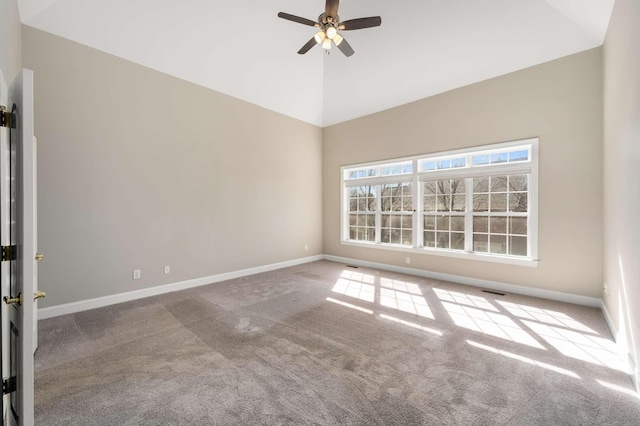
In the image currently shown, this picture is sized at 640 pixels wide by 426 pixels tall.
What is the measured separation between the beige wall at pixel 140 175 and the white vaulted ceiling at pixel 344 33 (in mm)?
268

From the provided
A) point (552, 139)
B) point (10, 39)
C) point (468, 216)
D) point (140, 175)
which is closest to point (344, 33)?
point (552, 139)

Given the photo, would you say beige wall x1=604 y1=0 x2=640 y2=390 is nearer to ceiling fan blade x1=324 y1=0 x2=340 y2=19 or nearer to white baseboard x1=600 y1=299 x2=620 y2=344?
white baseboard x1=600 y1=299 x2=620 y2=344

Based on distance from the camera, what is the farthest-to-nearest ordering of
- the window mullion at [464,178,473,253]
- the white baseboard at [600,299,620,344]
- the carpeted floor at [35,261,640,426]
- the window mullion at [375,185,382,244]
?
the window mullion at [375,185,382,244]
the window mullion at [464,178,473,253]
the white baseboard at [600,299,620,344]
the carpeted floor at [35,261,640,426]

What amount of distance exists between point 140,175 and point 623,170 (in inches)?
220

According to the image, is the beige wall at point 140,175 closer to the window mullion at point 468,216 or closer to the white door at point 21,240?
the white door at point 21,240

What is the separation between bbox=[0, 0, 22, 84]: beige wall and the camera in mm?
1994

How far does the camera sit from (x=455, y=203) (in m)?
4.88

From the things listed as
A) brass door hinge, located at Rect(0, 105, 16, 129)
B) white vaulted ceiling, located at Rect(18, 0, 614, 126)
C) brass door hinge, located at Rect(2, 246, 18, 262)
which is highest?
white vaulted ceiling, located at Rect(18, 0, 614, 126)

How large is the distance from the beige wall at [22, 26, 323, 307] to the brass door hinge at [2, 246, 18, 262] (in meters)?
2.59

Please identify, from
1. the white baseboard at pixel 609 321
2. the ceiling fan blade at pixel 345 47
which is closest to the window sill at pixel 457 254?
the white baseboard at pixel 609 321

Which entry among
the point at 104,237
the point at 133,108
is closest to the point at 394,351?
the point at 104,237

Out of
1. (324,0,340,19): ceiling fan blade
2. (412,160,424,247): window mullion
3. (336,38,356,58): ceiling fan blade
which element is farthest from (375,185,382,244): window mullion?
(324,0,340,19): ceiling fan blade

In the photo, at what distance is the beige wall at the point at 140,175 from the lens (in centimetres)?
327

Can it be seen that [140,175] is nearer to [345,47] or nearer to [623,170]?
[345,47]
